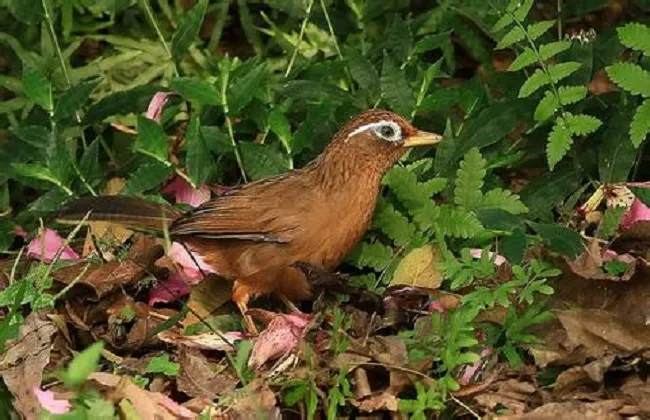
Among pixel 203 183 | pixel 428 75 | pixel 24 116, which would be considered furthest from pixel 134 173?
pixel 428 75

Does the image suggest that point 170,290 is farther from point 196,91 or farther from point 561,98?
point 561,98

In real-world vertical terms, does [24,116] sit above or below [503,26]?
below

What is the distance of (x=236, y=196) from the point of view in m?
5.43

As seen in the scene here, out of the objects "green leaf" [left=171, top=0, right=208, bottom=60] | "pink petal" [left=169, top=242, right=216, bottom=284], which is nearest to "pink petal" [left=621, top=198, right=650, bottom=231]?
"pink petal" [left=169, top=242, right=216, bottom=284]

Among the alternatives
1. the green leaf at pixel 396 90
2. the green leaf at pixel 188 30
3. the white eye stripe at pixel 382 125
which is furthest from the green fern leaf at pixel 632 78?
the green leaf at pixel 188 30

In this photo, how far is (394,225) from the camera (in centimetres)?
549

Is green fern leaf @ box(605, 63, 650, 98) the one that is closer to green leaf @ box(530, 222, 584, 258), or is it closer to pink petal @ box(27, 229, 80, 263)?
green leaf @ box(530, 222, 584, 258)

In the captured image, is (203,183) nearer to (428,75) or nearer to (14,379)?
(428,75)

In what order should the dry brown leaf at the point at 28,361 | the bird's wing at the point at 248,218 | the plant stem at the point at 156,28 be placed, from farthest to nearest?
the plant stem at the point at 156,28
the bird's wing at the point at 248,218
the dry brown leaf at the point at 28,361

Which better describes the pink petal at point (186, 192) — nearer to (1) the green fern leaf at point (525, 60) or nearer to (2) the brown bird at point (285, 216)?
(2) the brown bird at point (285, 216)

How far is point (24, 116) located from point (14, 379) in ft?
6.29

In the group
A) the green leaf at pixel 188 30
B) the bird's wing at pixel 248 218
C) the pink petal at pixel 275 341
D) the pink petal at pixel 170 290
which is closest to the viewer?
the pink petal at pixel 275 341

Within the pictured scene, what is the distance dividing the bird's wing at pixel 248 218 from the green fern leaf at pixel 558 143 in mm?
860

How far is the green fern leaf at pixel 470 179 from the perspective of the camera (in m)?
5.39
